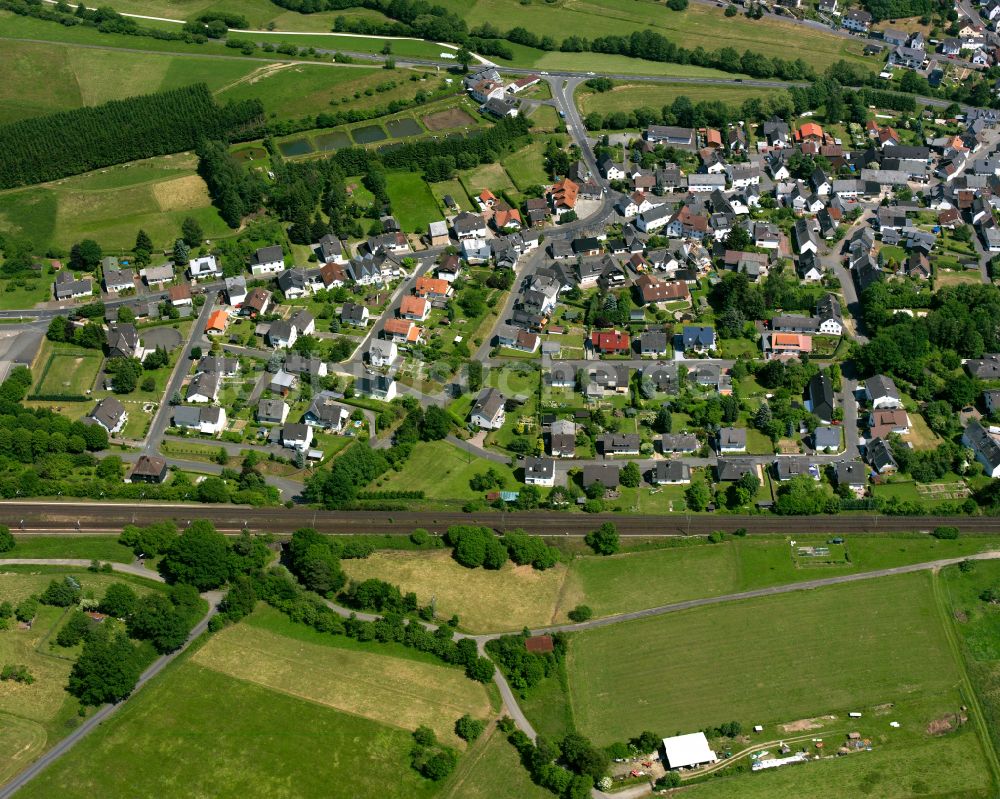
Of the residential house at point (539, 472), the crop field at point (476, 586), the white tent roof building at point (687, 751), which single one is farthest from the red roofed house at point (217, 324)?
the white tent roof building at point (687, 751)

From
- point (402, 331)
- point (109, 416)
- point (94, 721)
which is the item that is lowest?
point (94, 721)

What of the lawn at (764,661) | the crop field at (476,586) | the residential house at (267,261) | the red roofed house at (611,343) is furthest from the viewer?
the residential house at (267,261)

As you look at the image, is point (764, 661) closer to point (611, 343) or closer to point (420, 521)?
point (420, 521)

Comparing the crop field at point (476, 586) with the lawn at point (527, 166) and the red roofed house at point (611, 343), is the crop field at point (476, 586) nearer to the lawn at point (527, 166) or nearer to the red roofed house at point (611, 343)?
the red roofed house at point (611, 343)

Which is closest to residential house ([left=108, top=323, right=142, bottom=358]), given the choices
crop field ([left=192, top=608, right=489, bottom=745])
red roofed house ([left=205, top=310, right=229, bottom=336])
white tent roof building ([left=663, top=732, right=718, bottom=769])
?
red roofed house ([left=205, top=310, right=229, bottom=336])

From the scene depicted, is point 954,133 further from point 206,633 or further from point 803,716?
point 206,633

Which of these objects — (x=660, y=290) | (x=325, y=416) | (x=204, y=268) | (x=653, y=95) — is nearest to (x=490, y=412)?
(x=325, y=416)
